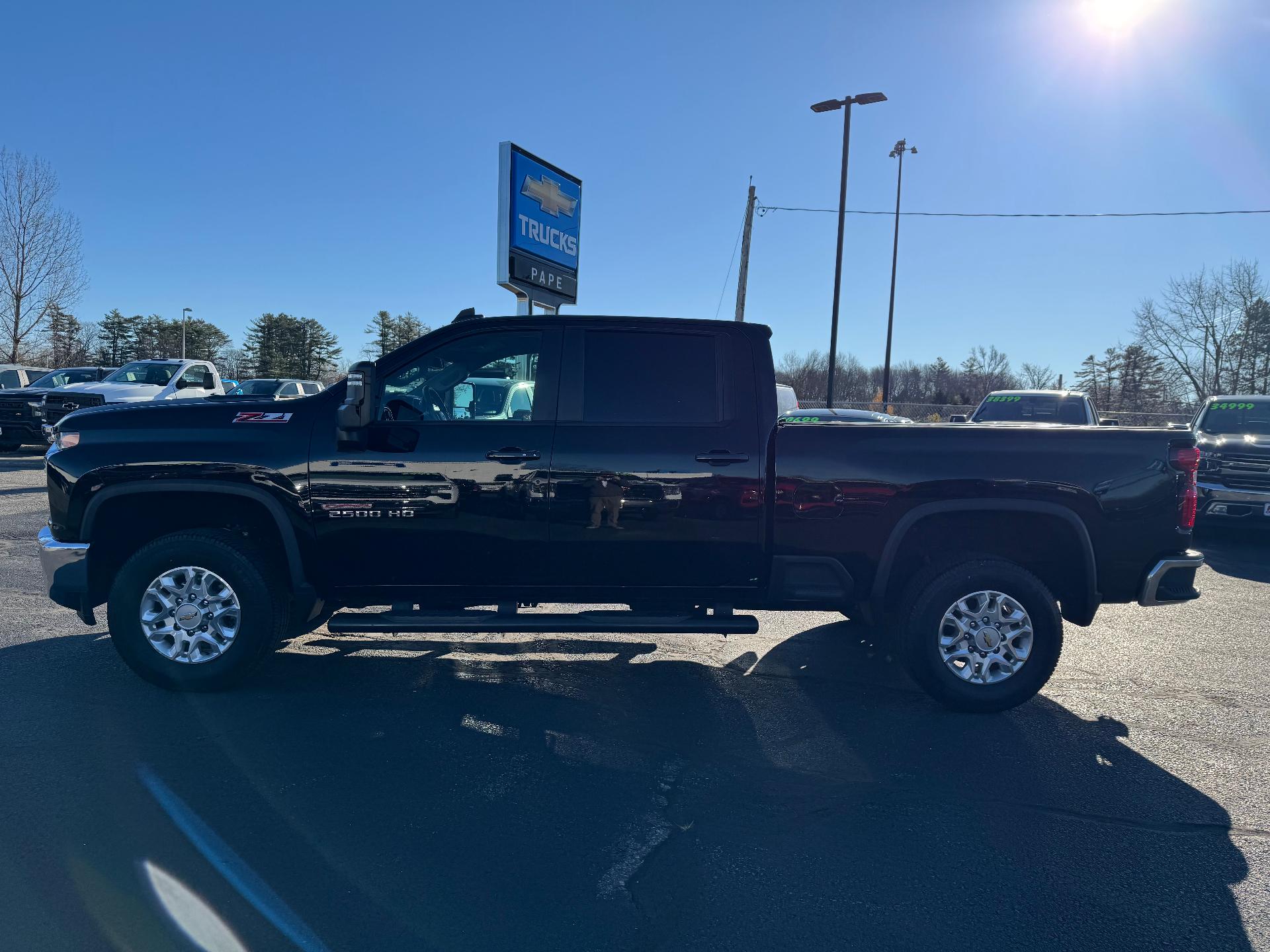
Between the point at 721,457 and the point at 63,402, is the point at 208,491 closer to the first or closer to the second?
Result: the point at 721,457

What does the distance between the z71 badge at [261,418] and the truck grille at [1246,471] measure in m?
10.8

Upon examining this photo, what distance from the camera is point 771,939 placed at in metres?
2.61

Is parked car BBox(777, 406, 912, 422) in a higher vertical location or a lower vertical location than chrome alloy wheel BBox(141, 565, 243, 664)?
higher

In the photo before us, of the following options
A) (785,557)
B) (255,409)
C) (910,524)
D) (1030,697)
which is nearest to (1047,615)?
(1030,697)

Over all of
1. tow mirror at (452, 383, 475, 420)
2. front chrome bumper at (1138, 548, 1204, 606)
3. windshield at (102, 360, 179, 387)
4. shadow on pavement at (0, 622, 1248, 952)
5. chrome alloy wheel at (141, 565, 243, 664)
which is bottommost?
shadow on pavement at (0, 622, 1248, 952)

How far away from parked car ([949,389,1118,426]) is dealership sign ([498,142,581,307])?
7014 millimetres

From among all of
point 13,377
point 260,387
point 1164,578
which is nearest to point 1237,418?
point 1164,578

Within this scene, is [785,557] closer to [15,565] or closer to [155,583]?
[155,583]

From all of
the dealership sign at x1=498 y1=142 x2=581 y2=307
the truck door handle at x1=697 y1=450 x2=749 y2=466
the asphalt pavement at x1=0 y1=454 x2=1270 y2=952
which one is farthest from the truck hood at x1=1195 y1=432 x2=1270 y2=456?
the dealership sign at x1=498 y1=142 x2=581 y2=307

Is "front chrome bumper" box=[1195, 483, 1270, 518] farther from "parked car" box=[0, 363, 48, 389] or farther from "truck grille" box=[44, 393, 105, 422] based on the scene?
"parked car" box=[0, 363, 48, 389]

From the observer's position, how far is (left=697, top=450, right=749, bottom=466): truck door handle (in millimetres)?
4570

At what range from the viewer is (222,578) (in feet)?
14.9

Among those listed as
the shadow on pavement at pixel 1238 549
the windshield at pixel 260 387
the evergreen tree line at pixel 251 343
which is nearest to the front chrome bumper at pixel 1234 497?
the shadow on pavement at pixel 1238 549

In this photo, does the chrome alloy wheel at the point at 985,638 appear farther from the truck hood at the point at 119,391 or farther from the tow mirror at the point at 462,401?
the truck hood at the point at 119,391
